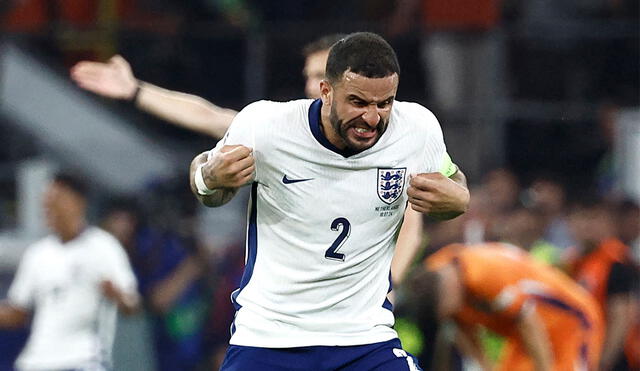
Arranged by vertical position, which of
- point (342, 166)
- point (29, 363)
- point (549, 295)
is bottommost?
point (29, 363)

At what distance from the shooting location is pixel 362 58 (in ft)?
16.5

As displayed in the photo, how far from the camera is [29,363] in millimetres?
9789

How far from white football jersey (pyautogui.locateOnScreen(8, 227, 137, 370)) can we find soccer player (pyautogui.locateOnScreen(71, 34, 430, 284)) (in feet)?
9.53

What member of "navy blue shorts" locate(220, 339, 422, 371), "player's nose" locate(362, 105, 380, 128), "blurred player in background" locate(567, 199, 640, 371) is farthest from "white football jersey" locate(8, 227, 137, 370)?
"player's nose" locate(362, 105, 380, 128)

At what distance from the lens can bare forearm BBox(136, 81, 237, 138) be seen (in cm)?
666

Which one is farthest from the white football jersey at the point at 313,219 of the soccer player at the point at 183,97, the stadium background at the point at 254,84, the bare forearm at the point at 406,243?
the stadium background at the point at 254,84

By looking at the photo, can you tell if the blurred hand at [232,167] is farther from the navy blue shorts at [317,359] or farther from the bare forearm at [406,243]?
the bare forearm at [406,243]

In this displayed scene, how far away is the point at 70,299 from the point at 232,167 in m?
4.97

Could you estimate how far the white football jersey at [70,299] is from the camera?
31.6ft

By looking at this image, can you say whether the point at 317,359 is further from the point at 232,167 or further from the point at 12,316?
the point at 12,316

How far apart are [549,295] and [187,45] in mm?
5822

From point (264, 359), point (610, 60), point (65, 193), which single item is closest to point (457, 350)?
point (65, 193)

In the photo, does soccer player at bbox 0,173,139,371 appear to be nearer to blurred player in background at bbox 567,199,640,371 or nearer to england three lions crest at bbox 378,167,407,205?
blurred player in background at bbox 567,199,640,371

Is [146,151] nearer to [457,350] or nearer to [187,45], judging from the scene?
[187,45]
